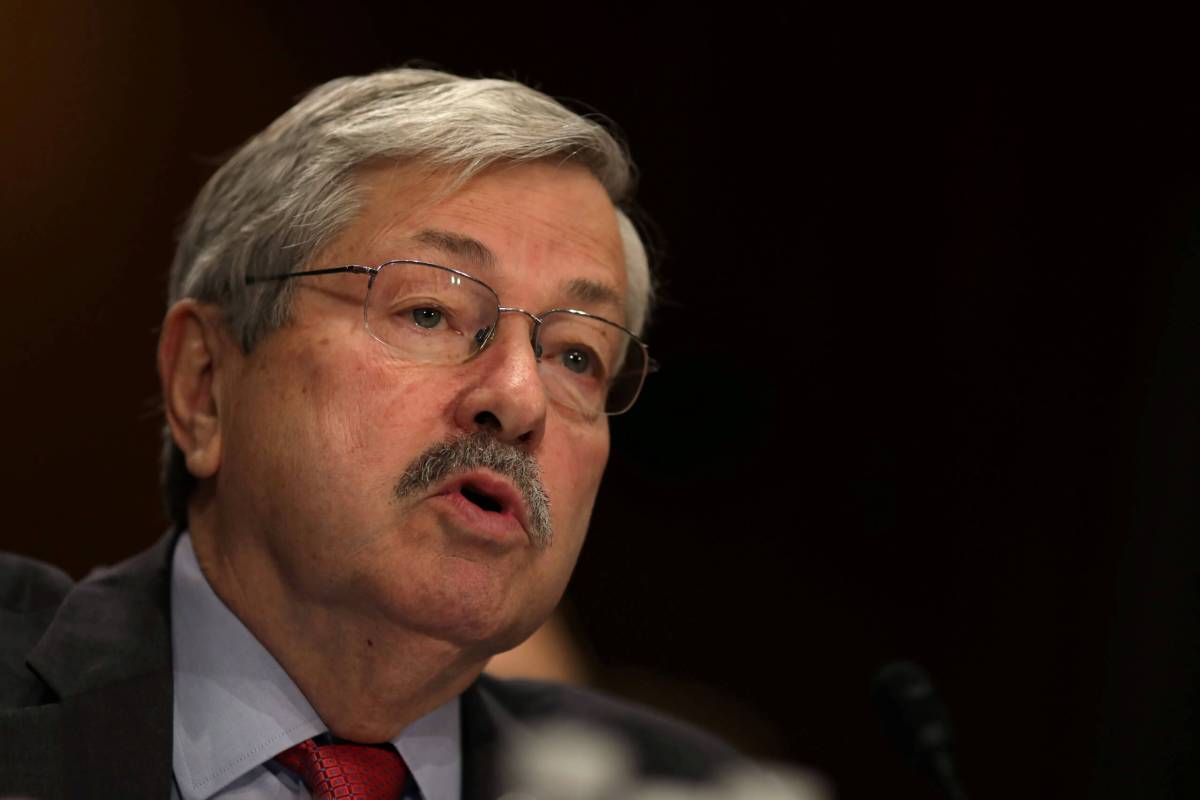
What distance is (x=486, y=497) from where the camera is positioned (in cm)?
156

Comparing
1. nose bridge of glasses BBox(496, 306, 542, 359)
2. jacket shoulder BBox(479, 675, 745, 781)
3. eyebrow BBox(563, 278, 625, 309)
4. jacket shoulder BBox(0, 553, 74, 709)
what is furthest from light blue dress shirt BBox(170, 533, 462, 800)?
eyebrow BBox(563, 278, 625, 309)

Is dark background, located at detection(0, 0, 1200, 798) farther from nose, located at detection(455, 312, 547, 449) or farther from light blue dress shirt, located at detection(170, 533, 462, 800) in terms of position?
light blue dress shirt, located at detection(170, 533, 462, 800)

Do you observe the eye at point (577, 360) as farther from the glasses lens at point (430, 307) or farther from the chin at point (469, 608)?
the chin at point (469, 608)

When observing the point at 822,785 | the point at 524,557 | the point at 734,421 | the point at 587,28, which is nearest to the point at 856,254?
the point at 734,421

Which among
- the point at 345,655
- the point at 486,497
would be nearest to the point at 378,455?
the point at 486,497

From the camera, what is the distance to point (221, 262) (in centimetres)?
172

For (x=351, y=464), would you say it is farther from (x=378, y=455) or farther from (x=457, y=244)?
(x=457, y=244)

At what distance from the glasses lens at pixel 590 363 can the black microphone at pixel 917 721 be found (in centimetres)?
60

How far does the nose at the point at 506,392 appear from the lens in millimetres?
1522

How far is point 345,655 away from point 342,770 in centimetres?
16

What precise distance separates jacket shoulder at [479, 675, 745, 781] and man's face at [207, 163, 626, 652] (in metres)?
0.43

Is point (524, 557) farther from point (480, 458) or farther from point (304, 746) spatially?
point (304, 746)

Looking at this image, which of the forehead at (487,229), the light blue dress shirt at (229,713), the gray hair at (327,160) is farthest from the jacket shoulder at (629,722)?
the forehead at (487,229)

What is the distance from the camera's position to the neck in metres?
1.56
